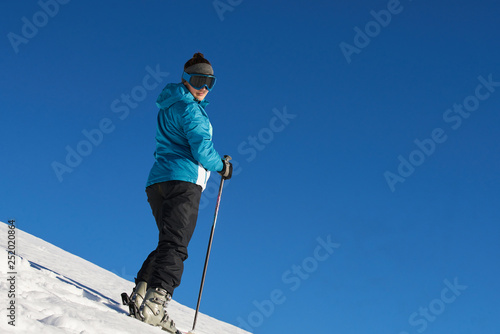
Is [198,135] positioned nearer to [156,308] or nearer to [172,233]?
[172,233]

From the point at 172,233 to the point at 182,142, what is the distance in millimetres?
977

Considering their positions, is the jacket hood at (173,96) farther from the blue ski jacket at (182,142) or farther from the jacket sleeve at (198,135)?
the jacket sleeve at (198,135)

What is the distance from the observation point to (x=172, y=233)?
14.3ft

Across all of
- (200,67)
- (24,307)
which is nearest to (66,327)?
(24,307)

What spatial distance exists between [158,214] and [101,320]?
1.65 metres

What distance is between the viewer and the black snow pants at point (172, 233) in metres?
4.22

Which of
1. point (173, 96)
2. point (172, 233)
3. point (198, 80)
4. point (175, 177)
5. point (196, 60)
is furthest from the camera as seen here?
point (196, 60)

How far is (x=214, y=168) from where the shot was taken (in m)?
4.82

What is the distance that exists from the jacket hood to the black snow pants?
864 millimetres

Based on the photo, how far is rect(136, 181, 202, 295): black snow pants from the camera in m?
4.22

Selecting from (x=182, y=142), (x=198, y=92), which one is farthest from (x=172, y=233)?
(x=198, y=92)

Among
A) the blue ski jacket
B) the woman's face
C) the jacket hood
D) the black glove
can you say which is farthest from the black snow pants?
the woman's face

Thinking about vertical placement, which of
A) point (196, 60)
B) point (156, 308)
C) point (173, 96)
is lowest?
point (156, 308)

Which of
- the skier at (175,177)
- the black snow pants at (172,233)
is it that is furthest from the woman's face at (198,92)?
the black snow pants at (172,233)
